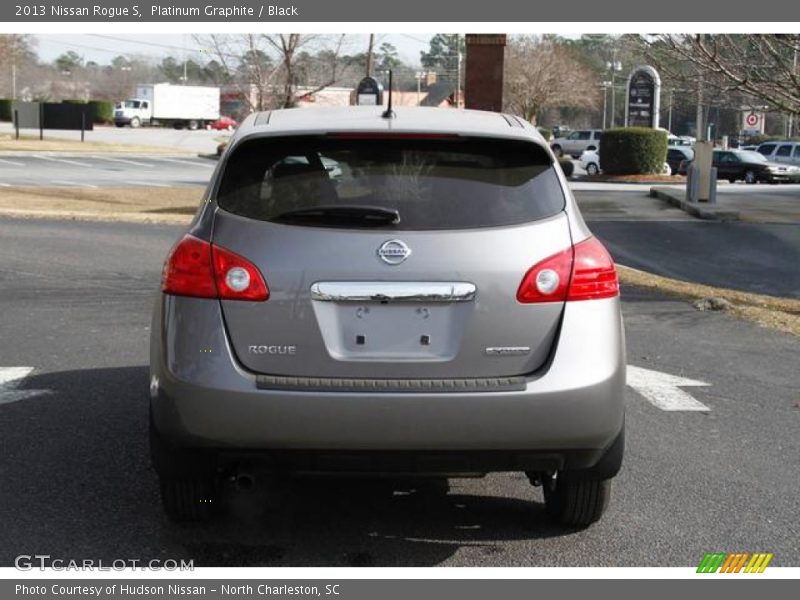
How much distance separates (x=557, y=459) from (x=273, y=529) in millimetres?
1332

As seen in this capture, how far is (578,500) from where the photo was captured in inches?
192

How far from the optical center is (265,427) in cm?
422

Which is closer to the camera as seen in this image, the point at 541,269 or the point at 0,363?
the point at 541,269

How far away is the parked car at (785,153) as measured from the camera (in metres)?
50.0

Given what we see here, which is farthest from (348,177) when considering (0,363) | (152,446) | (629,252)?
(629,252)

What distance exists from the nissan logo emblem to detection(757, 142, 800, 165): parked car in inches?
1907

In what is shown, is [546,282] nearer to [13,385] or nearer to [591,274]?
[591,274]

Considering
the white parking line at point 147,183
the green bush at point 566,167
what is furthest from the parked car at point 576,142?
the green bush at point 566,167

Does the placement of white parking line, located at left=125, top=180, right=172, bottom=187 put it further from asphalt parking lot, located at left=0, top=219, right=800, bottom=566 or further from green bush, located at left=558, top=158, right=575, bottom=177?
green bush, located at left=558, top=158, right=575, bottom=177

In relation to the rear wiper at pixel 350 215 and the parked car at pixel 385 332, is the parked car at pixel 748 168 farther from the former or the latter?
the rear wiper at pixel 350 215

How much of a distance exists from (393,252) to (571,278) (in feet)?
2.27

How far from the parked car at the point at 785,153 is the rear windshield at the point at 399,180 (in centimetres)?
4797

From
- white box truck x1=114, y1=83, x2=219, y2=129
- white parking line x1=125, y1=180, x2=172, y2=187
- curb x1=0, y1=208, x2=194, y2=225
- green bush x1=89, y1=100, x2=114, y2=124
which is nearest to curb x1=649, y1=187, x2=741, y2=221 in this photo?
curb x1=0, y1=208, x2=194, y2=225
